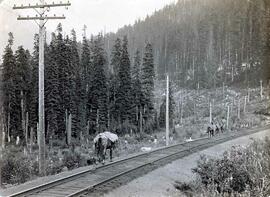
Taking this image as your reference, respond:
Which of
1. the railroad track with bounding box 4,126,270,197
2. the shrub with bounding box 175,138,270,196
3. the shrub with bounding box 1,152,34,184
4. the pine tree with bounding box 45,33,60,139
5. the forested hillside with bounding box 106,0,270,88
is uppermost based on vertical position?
the forested hillside with bounding box 106,0,270,88

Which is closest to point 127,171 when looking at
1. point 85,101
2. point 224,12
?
point 85,101

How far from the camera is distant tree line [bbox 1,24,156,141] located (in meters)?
49.9

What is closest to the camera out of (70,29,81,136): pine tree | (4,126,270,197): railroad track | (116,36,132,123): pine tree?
(4,126,270,197): railroad track

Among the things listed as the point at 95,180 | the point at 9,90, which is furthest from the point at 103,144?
the point at 9,90

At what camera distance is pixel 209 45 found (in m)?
119

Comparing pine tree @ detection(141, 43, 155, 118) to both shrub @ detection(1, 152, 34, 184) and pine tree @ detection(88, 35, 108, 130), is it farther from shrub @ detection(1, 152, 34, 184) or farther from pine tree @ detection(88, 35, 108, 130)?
shrub @ detection(1, 152, 34, 184)

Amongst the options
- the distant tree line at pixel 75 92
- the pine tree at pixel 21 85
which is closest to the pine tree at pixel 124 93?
the distant tree line at pixel 75 92

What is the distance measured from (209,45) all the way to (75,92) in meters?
69.9

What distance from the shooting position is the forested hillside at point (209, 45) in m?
101

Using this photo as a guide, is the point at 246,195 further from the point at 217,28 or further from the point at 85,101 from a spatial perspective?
the point at 217,28

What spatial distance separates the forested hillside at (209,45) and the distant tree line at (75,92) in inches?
1346

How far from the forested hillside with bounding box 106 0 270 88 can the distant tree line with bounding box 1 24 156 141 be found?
34.2 m

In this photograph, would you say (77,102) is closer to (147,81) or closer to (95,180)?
(147,81)

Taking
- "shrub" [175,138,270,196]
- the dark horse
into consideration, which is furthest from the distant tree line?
"shrub" [175,138,270,196]
